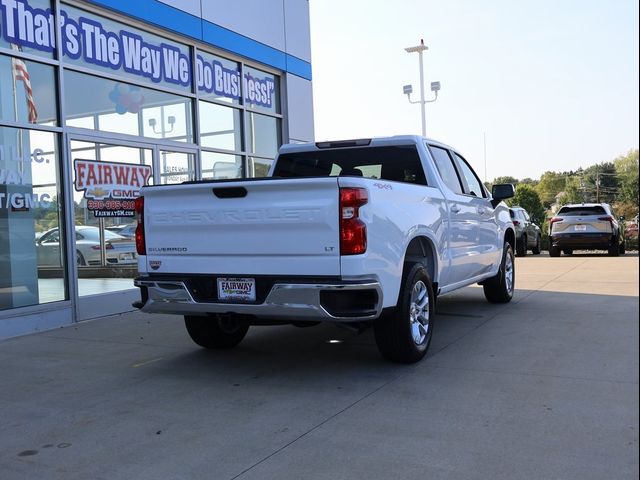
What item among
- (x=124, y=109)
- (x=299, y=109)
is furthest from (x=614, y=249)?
(x=124, y=109)

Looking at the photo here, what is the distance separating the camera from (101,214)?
8805 millimetres

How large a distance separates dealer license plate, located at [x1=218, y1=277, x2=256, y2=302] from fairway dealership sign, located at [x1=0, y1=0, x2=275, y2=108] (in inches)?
185

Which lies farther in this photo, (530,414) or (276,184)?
(276,184)

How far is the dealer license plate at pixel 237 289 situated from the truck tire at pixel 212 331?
0.98 meters

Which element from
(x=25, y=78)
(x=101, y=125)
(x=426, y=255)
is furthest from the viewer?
(x=101, y=125)

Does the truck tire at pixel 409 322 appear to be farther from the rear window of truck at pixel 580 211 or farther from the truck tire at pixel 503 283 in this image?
the rear window of truck at pixel 580 211

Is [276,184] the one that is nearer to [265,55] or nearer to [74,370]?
[74,370]

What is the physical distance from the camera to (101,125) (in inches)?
346

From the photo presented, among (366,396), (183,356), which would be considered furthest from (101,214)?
(366,396)

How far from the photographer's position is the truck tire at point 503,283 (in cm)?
853

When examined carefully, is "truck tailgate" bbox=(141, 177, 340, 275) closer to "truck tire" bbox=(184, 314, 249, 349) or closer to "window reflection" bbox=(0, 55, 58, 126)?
"truck tire" bbox=(184, 314, 249, 349)

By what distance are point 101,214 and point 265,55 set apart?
5047 mm

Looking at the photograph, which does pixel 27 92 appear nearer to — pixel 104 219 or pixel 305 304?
pixel 104 219

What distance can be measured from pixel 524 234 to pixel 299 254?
16.1 meters
